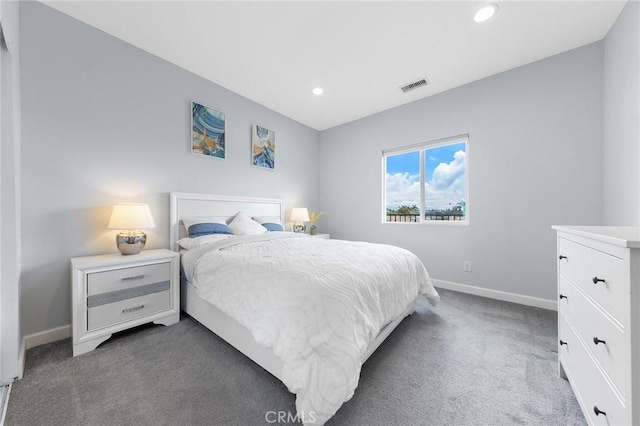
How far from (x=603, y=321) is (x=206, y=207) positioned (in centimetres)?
315

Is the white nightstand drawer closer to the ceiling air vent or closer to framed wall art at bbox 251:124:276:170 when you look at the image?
framed wall art at bbox 251:124:276:170

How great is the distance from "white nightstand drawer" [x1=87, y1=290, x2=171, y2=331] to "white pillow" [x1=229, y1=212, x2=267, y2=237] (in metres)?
0.97

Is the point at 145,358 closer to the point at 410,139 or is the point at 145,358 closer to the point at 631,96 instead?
the point at 410,139

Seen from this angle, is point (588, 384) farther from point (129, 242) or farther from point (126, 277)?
point (129, 242)

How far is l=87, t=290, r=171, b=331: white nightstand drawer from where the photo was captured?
1677mm

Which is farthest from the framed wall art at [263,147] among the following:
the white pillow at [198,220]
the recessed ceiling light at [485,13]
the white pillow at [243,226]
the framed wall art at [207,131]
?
the recessed ceiling light at [485,13]

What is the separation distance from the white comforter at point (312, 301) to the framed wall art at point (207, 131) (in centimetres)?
141

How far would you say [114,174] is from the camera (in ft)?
7.10

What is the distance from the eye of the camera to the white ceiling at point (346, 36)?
6.10 ft

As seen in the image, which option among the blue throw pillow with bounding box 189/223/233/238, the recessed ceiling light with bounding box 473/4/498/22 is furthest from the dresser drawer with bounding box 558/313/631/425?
the blue throw pillow with bounding box 189/223/233/238

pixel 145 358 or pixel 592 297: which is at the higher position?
pixel 592 297

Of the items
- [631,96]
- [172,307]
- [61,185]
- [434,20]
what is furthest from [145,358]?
[631,96]

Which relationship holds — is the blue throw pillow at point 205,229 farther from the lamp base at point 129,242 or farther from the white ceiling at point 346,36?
the white ceiling at point 346,36

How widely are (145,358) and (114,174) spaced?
1.67 meters
